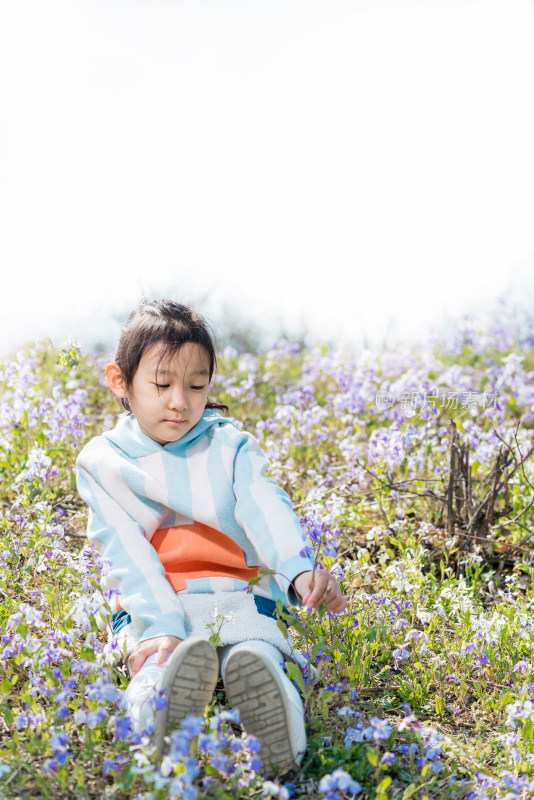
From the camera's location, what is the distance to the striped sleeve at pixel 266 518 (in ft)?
7.45

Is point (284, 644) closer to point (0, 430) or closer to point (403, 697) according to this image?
point (403, 697)

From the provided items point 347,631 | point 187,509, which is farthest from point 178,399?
point 347,631

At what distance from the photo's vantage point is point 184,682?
6.06ft

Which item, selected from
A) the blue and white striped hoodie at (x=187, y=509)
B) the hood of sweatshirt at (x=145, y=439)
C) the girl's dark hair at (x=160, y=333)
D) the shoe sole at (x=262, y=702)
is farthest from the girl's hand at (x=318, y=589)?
the girl's dark hair at (x=160, y=333)

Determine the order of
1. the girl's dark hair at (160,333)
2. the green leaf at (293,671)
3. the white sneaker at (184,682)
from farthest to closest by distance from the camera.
A: the girl's dark hair at (160,333) → the green leaf at (293,671) → the white sneaker at (184,682)

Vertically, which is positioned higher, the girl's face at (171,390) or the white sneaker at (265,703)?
the girl's face at (171,390)

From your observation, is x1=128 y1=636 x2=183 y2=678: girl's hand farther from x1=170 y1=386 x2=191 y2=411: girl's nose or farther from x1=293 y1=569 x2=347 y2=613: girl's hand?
x1=170 y1=386 x2=191 y2=411: girl's nose

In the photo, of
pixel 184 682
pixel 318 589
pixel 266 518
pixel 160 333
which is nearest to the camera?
pixel 184 682

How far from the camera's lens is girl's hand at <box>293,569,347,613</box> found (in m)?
2.11

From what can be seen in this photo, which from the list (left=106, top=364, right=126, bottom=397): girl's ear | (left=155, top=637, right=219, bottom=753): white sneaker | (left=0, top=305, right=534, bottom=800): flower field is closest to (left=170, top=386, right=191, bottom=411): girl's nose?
(left=106, top=364, right=126, bottom=397): girl's ear

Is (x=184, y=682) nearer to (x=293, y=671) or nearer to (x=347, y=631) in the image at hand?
(x=293, y=671)

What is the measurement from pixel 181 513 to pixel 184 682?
2.53ft

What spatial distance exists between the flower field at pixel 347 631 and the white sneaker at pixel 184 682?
6 centimetres

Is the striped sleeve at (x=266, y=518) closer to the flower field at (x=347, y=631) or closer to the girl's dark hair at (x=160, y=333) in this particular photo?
the flower field at (x=347, y=631)
